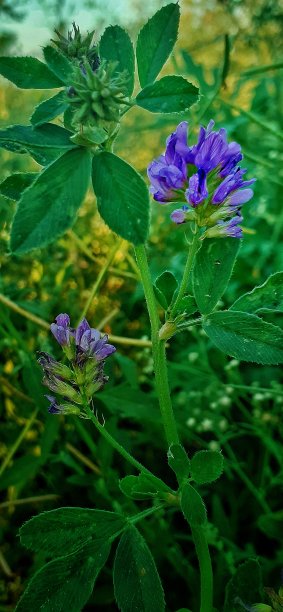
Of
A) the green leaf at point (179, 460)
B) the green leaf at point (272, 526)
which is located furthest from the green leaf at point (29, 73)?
the green leaf at point (272, 526)

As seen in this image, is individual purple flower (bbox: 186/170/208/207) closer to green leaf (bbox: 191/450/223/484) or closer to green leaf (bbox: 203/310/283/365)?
green leaf (bbox: 203/310/283/365)

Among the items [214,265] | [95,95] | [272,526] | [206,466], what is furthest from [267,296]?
[272,526]

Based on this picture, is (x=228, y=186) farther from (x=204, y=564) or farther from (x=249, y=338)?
(x=204, y=564)

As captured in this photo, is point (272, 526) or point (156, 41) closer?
point (156, 41)

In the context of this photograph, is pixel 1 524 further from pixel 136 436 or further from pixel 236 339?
pixel 236 339

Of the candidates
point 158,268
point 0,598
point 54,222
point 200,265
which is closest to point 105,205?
point 54,222

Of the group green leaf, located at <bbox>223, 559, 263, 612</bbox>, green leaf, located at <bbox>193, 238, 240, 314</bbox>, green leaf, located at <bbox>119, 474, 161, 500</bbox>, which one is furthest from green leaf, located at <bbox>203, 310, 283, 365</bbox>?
green leaf, located at <bbox>223, 559, 263, 612</bbox>
